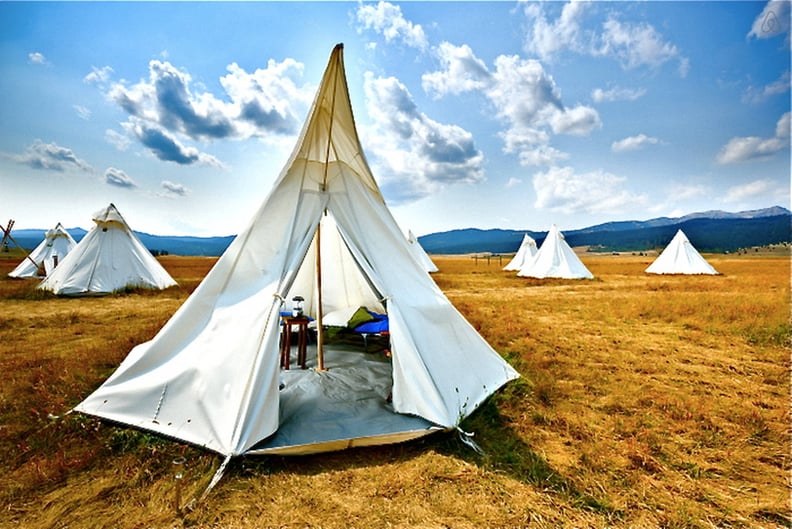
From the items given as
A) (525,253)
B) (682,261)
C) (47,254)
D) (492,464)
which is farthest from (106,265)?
(682,261)

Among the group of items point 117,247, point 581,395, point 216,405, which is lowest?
point 581,395

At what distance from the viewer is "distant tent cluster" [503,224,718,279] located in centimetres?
1982

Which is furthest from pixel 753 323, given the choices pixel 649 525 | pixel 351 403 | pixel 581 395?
pixel 351 403

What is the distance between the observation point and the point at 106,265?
1235 centimetres

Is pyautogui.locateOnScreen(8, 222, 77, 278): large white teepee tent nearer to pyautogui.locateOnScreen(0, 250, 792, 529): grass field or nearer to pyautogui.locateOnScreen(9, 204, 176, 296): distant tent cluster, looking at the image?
pyautogui.locateOnScreen(9, 204, 176, 296): distant tent cluster

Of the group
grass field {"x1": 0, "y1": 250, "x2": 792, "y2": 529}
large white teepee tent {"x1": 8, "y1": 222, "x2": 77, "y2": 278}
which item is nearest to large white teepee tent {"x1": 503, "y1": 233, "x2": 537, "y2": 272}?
grass field {"x1": 0, "y1": 250, "x2": 792, "y2": 529}

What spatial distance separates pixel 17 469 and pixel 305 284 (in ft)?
Result: 14.9

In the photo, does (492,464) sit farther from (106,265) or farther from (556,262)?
(556,262)

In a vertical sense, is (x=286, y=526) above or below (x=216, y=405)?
below

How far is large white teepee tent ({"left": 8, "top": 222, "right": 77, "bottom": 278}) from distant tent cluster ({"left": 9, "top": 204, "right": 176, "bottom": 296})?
6.48 metres

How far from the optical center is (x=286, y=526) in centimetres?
222

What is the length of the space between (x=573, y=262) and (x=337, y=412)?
64.3 feet

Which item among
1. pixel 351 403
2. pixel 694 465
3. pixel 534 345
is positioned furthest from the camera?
pixel 534 345

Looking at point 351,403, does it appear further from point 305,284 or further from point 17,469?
point 305,284
